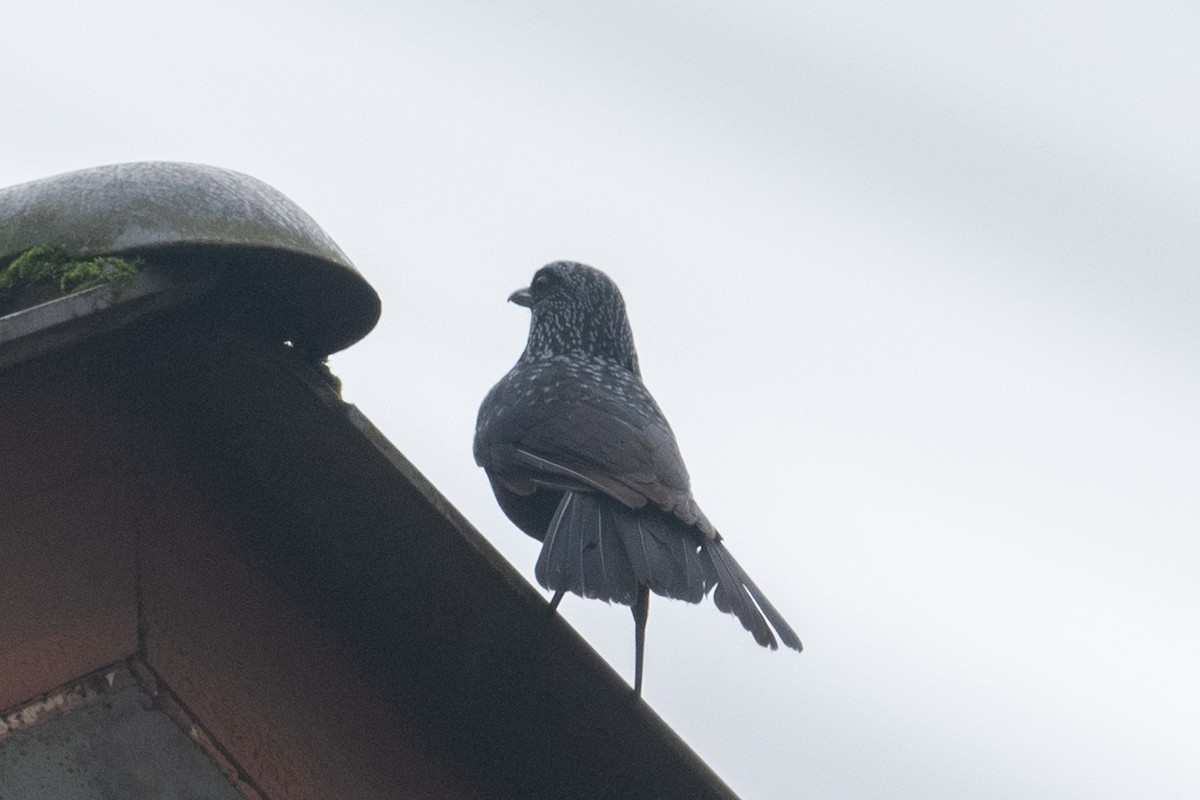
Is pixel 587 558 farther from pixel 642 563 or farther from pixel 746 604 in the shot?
pixel 746 604

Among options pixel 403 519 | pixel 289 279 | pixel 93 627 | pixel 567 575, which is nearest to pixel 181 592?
pixel 93 627

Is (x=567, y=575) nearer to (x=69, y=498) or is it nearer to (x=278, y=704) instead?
(x=278, y=704)

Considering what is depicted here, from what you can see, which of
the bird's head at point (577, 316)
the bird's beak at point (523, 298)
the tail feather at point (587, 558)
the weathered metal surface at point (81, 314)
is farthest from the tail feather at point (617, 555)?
the bird's beak at point (523, 298)

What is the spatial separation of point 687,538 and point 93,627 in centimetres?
193

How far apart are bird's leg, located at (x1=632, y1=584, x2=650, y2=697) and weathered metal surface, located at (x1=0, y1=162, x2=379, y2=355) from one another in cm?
161

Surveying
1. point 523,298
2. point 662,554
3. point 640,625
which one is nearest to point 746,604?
point 662,554

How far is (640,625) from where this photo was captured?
4375mm

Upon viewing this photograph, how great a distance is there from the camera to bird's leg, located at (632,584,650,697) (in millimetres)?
4031

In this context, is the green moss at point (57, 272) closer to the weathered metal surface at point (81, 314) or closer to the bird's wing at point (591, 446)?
the weathered metal surface at point (81, 314)

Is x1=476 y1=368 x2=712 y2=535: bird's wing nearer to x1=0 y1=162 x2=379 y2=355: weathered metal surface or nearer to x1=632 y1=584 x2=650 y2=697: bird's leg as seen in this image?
x1=632 y1=584 x2=650 y2=697: bird's leg

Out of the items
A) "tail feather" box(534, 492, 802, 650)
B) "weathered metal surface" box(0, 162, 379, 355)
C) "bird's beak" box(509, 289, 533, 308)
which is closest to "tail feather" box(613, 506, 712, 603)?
"tail feather" box(534, 492, 802, 650)

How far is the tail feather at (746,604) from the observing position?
3.66 metres

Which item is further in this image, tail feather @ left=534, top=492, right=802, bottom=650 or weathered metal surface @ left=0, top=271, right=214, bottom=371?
tail feather @ left=534, top=492, right=802, bottom=650

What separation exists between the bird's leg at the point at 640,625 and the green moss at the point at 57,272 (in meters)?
2.01
